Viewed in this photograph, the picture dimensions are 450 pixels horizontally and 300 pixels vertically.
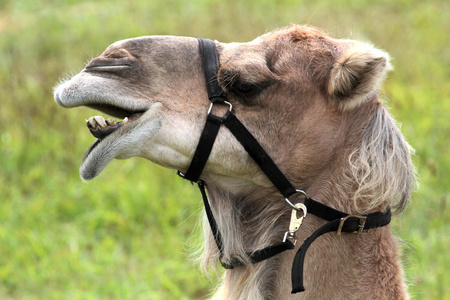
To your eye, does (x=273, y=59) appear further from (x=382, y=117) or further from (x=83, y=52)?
(x=83, y=52)

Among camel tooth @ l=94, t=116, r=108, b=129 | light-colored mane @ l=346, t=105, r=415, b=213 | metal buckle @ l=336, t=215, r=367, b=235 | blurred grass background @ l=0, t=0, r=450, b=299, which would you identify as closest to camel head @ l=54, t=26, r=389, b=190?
camel tooth @ l=94, t=116, r=108, b=129

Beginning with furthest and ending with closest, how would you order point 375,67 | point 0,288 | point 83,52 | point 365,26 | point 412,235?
point 365,26 → point 83,52 → point 412,235 → point 0,288 → point 375,67

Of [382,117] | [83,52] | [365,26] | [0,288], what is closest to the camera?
[382,117]

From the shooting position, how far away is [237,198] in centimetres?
307

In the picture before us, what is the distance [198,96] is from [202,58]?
0.60ft

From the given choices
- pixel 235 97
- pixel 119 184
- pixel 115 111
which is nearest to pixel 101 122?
pixel 115 111

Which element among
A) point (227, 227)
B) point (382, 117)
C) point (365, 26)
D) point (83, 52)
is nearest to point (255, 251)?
point (227, 227)

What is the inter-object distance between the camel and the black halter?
22mm

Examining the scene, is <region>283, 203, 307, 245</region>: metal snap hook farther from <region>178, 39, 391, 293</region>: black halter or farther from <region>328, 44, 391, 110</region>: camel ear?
<region>328, 44, 391, 110</region>: camel ear

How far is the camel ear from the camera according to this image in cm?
277

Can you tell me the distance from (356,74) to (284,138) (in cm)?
41

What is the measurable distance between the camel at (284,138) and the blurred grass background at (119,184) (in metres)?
0.46

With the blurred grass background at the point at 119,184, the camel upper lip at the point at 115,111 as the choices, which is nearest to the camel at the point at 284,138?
the camel upper lip at the point at 115,111

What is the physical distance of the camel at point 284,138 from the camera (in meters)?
2.79
